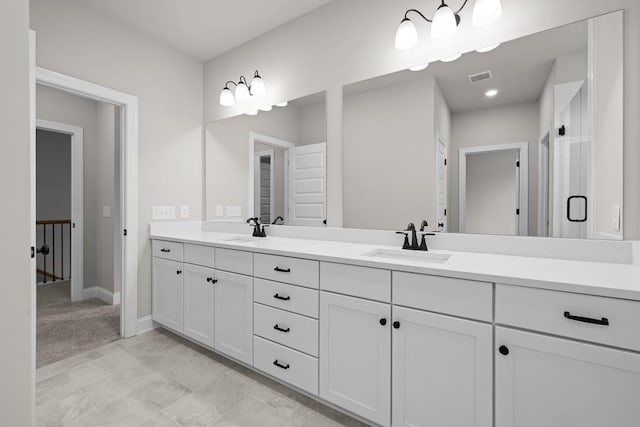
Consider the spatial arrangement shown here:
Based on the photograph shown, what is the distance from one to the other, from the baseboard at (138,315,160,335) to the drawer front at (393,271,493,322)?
2.38 meters

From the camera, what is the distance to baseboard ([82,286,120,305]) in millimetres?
3504

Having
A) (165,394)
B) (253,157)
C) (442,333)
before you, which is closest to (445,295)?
(442,333)

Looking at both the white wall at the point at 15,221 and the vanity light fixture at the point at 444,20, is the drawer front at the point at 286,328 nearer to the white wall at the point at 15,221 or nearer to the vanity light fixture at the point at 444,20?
the white wall at the point at 15,221

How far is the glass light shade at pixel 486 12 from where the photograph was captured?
1565mm

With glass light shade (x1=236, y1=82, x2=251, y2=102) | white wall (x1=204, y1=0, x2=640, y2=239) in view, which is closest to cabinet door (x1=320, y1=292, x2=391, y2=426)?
white wall (x1=204, y1=0, x2=640, y2=239)

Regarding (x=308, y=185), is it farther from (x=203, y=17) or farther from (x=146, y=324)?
(x=146, y=324)

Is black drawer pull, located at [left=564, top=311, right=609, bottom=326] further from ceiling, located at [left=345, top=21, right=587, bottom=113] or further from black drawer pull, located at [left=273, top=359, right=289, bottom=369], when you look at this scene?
black drawer pull, located at [left=273, top=359, right=289, bottom=369]

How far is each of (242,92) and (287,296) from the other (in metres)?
1.94

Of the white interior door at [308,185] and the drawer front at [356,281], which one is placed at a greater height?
the white interior door at [308,185]

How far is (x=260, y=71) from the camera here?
106 inches

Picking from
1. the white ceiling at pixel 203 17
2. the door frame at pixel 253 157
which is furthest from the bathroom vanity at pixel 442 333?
the white ceiling at pixel 203 17

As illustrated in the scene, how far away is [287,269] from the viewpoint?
171cm

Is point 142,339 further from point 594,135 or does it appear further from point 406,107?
point 594,135

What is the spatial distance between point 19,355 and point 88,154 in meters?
4.02
